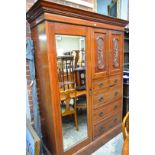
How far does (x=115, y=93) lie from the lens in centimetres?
219

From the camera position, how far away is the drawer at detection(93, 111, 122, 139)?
6.44ft

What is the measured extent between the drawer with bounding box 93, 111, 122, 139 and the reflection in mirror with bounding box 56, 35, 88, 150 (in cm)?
19

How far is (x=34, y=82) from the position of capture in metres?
1.76

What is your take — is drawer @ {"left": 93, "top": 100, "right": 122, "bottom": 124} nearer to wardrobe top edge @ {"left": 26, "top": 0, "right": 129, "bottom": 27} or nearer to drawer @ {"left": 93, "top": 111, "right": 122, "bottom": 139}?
drawer @ {"left": 93, "top": 111, "right": 122, "bottom": 139}

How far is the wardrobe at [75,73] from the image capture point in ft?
4.61

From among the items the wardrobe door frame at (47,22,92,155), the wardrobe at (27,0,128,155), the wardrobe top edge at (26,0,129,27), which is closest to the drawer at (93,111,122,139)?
the wardrobe at (27,0,128,155)

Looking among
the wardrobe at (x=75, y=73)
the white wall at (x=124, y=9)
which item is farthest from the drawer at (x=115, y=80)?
the white wall at (x=124, y=9)

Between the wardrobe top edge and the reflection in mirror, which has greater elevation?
the wardrobe top edge

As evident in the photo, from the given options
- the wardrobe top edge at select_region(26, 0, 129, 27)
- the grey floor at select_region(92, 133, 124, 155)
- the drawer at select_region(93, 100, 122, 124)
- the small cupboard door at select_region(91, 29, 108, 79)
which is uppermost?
the wardrobe top edge at select_region(26, 0, 129, 27)
